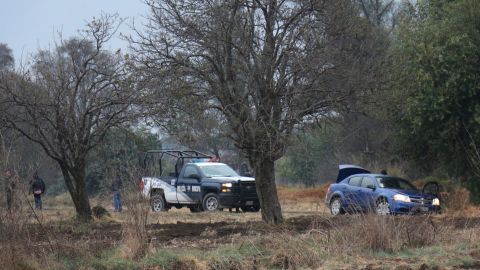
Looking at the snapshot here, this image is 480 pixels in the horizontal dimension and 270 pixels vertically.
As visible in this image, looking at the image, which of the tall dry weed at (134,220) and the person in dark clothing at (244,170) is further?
the person in dark clothing at (244,170)

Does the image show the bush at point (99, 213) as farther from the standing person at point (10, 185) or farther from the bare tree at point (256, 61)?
the standing person at point (10, 185)

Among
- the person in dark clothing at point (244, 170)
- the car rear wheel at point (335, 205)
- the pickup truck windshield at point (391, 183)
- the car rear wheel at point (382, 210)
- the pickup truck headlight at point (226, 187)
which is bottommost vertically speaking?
the car rear wheel at point (382, 210)

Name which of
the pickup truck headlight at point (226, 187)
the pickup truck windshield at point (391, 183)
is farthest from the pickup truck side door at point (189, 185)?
the pickup truck windshield at point (391, 183)

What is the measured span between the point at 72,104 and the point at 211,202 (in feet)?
29.4

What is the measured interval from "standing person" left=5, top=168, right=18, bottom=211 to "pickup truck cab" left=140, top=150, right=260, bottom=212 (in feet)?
49.7

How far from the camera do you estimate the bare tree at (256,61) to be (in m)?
16.3

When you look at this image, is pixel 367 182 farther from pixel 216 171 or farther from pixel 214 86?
pixel 214 86

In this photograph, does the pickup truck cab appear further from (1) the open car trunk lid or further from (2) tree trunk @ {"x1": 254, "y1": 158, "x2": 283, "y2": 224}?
(2) tree trunk @ {"x1": 254, "y1": 158, "x2": 283, "y2": 224}

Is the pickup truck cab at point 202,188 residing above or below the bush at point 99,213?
above

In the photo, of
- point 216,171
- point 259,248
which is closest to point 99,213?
point 216,171

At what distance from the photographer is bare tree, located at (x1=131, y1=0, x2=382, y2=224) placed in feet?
53.6

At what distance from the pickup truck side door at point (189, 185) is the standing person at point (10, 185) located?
678 inches

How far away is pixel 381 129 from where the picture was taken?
41219 mm

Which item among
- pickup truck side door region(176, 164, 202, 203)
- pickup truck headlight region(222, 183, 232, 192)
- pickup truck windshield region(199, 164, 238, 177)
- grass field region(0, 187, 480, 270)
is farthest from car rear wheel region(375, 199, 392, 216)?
pickup truck side door region(176, 164, 202, 203)
